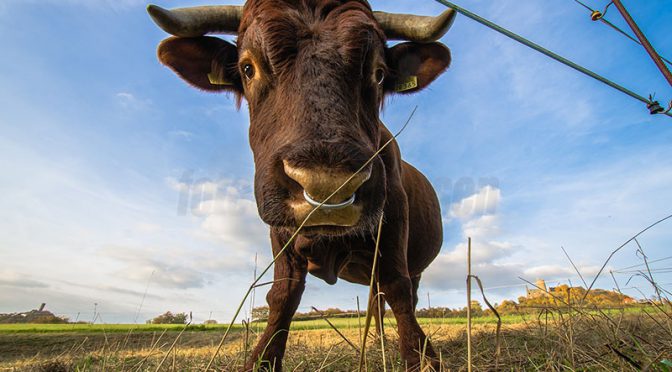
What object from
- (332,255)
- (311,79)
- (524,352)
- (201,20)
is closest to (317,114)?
(311,79)

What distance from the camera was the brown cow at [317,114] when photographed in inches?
84.2

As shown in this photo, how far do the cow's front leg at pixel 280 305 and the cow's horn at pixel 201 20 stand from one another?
209cm

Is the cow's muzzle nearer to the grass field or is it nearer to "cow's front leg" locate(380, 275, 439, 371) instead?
the grass field

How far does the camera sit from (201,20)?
378 centimetres

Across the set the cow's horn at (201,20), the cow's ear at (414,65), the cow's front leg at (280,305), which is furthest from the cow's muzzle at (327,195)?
the cow's horn at (201,20)

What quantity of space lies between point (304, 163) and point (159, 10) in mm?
2550

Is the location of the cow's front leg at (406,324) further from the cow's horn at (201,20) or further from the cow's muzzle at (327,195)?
the cow's horn at (201,20)

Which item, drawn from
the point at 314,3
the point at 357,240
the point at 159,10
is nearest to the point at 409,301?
the point at 357,240

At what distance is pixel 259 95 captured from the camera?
305cm

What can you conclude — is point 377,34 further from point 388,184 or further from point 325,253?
point 325,253

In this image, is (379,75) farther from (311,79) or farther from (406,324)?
(406,324)

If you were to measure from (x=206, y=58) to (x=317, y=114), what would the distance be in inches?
86.8

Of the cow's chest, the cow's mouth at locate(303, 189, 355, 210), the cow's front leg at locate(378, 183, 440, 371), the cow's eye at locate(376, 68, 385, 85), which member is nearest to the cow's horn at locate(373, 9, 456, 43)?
the cow's eye at locate(376, 68, 385, 85)

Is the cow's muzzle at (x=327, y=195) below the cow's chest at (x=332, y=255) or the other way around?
the other way around
